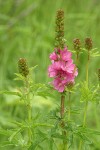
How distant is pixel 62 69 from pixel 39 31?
8.19ft

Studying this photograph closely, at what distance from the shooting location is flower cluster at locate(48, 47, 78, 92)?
1.59 metres

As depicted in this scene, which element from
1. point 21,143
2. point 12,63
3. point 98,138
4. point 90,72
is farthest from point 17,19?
point 21,143

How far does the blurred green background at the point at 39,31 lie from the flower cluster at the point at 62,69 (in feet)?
5.31

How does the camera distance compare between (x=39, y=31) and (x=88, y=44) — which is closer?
(x=88, y=44)

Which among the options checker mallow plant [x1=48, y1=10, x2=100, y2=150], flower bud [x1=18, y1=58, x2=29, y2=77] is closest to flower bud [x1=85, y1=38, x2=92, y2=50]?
checker mallow plant [x1=48, y1=10, x2=100, y2=150]

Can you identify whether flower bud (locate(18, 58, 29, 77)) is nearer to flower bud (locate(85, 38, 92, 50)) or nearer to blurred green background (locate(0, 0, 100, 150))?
flower bud (locate(85, 38, 92, 50))

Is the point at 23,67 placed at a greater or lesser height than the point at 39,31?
lesser

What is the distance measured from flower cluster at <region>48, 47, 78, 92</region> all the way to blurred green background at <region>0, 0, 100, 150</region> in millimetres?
1618

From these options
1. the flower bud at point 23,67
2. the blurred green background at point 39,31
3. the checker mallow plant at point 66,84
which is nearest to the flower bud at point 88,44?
the checker mallow plant at point 66,84

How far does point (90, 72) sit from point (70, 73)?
213cm

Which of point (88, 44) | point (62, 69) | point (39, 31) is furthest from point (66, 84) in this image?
point (39, 31)

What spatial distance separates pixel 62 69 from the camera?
5.24 feet

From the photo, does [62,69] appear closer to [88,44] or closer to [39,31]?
[88,44]

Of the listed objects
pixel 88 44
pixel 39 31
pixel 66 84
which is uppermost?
pixel 39 31
